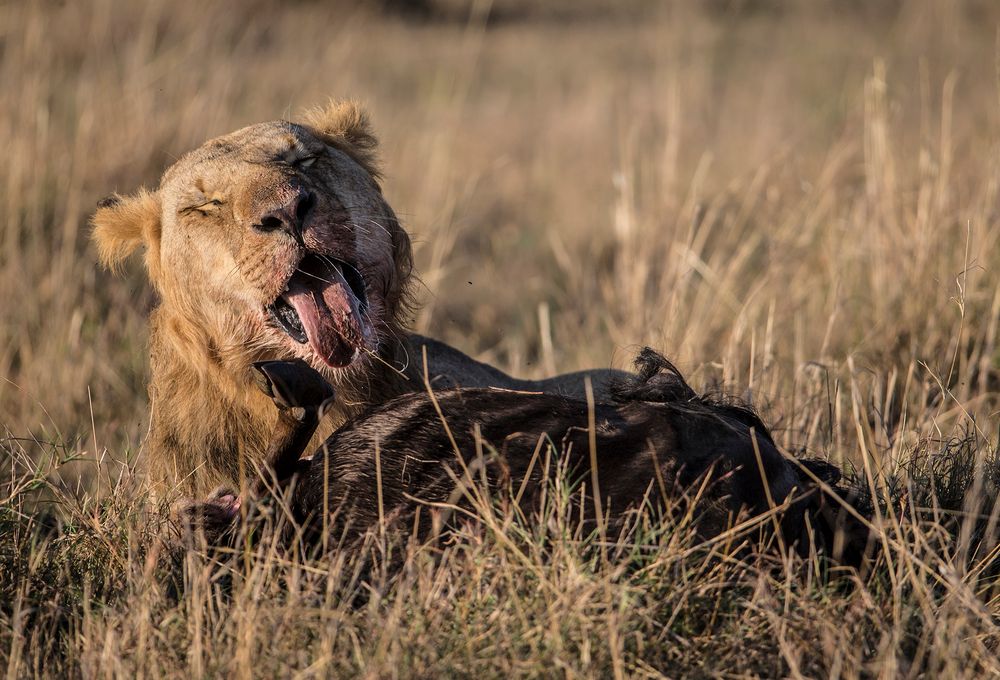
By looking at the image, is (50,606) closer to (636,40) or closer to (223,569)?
(223,569)

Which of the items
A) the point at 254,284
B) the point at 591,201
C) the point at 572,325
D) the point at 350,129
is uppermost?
the point at 350,129

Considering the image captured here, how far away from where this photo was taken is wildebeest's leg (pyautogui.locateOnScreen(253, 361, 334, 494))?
259cm

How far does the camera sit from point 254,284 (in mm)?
3094

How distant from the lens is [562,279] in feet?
26.3

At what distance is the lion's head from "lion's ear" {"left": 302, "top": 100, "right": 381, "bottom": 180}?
145 mm

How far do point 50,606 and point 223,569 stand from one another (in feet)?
1.35

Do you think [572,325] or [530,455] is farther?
[572,325]

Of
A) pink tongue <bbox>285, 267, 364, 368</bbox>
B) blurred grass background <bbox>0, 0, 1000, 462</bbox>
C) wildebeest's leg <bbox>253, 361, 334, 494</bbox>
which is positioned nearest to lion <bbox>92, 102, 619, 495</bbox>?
pink tongue <bbox>285, 267, 364, 368</bbox>

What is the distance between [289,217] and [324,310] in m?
0.27

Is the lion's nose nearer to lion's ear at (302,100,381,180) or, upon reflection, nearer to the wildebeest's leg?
the wildebeest's leg

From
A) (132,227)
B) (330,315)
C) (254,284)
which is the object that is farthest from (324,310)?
(132,227)

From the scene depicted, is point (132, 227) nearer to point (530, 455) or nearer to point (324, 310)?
point (324, 310)

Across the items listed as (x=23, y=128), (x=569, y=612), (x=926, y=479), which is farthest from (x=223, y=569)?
(x=23, y=128)

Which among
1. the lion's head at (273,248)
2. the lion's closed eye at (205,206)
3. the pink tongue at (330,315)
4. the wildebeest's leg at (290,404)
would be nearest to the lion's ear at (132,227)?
the lion's head at (273,248)
